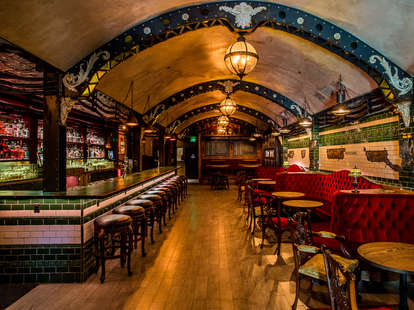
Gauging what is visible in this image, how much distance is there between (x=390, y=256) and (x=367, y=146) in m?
3.87

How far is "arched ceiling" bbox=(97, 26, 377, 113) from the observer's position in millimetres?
Result: 5457

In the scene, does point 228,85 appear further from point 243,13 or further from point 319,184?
point 243,13

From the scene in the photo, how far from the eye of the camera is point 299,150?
10.1m

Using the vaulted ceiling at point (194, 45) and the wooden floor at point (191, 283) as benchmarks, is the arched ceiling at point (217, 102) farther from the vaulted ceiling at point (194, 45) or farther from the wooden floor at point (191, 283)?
the wooden floor at point (191, 283)

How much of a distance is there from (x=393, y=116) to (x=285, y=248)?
3135mm

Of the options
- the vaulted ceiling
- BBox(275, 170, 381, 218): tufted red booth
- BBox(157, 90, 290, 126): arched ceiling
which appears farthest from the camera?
BBox(157, 90, 290, 126): arched ceiling

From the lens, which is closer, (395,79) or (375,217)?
(375,217)

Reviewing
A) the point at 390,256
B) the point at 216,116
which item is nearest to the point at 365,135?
the point at 390,256

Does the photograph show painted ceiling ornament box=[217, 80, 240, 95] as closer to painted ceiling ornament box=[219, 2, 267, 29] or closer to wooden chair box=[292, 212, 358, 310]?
painted ceiling ornament box=[219, 2, 267, 29]

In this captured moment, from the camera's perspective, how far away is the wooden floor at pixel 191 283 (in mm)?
2791

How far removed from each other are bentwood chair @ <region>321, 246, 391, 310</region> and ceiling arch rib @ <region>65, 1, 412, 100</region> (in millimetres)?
3741

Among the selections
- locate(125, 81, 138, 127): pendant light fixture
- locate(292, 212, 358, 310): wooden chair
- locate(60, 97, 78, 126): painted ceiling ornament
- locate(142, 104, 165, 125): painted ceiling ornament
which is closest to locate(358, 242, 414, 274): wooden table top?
locate(292, 212, 358, 310): wooden chair

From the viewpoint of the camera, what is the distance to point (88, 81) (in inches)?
166

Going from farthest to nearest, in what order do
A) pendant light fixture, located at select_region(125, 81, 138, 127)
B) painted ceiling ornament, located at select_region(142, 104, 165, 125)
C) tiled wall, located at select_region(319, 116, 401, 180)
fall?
painted ceiling ornament, located at select_region(142, 104, 165, 125), pendant light fixture, located at select_region(125, 81, 138, 127), tiled wall, located at select_region(319, 116, 401, 180)
